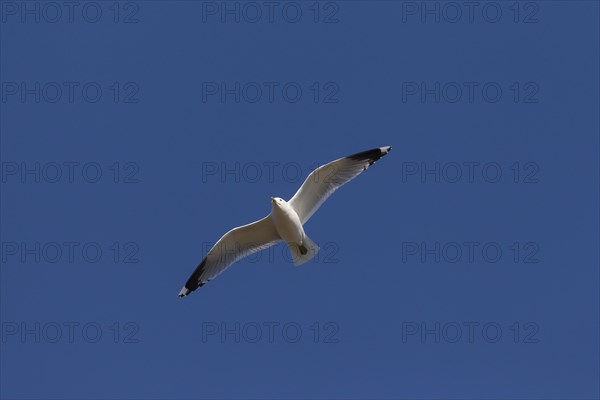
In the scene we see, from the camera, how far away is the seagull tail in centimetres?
1127

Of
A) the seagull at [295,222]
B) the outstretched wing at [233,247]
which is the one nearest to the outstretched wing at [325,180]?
the seagull at [295,222]

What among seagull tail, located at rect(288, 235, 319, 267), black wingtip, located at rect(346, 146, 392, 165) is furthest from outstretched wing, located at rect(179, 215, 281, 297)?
black wingtip, located at rect(346, 146, 392, 165)

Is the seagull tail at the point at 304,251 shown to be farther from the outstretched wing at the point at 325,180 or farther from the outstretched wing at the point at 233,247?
the outstretched wing at the point at 233,247

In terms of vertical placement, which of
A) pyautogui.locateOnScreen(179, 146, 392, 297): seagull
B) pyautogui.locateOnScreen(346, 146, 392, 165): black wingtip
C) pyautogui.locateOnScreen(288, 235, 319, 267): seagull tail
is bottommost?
pyautogui.locateOnScreen(288, 235, 319, 267): seagull tail

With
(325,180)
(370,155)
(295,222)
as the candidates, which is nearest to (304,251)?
(295,222)

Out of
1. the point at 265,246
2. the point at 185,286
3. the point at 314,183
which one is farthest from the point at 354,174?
the point at 185,286

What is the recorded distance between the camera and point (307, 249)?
37.1 ft

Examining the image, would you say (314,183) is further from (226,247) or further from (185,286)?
(185,286)

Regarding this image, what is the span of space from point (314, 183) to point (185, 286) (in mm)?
2589

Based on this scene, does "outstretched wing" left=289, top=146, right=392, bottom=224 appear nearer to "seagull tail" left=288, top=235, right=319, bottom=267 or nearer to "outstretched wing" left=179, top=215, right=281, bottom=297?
"seagull tail" left=288, top=235, right=319, bottom=267

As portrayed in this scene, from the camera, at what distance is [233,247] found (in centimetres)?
1189

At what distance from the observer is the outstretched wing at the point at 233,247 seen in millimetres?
11570

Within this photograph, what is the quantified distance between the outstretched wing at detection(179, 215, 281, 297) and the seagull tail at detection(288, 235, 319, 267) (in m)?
0.41

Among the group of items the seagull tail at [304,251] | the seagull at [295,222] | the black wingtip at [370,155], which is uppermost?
the black wingtip at [370,155]
